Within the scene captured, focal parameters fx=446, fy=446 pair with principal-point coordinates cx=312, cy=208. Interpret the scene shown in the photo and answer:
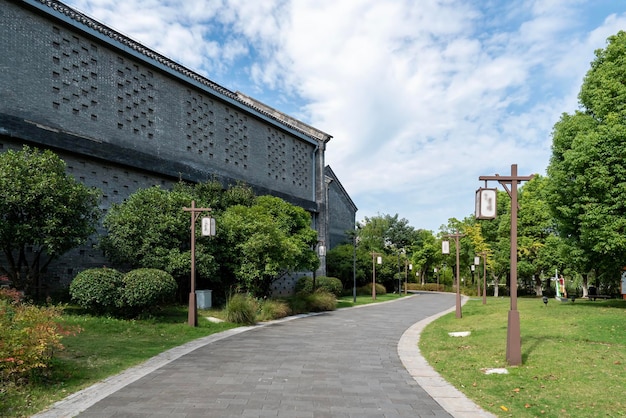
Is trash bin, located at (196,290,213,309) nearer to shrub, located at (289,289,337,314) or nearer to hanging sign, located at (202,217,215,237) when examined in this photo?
shrub, located at (289,289,337,314)

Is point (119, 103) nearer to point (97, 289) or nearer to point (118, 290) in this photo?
point (118, 290)

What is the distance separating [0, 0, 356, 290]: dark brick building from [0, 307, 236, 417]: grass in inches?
176

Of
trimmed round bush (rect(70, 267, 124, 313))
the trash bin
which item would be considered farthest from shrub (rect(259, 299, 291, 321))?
trimmed round bush (rect(70, 267, 124, 313))

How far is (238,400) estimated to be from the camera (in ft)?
18.9

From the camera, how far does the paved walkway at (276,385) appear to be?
17.7ft

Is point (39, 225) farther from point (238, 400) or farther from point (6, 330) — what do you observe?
point (238, 400)

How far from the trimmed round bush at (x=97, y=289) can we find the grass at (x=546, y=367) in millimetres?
8439

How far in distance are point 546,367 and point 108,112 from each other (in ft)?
54.7

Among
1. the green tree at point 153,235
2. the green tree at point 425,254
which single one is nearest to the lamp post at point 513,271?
the green tree at point 153,235

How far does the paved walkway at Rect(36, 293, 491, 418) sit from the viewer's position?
5395 mm

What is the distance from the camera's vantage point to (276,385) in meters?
6.63

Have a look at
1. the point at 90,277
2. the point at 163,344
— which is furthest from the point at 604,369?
the point at 90,277

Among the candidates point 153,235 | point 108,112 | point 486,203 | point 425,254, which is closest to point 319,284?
point 153,235

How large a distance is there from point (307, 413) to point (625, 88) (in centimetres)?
1722
